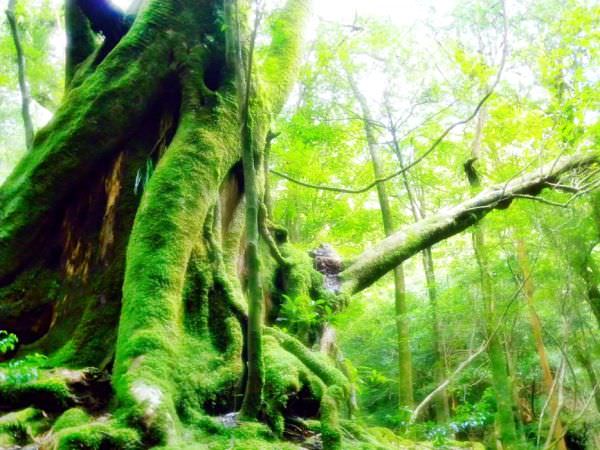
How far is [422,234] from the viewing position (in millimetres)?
6781

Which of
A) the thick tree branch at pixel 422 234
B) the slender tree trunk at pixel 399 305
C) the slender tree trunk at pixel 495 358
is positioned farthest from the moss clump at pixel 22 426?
the slender tree trunk at pixel 495 358

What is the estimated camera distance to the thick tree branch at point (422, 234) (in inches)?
247

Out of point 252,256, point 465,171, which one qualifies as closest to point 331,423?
point 252,256

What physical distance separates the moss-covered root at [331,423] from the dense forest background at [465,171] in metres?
2.37

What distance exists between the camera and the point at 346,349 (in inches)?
771

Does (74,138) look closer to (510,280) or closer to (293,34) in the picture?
(293,34)

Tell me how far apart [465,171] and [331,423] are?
25.8ft

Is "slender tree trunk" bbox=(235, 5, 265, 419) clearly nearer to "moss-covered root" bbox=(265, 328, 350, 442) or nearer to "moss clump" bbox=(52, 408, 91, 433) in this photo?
"moss-covered root" bbox=(265, 328, 350, 442)

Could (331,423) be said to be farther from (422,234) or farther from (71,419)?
(422,234)

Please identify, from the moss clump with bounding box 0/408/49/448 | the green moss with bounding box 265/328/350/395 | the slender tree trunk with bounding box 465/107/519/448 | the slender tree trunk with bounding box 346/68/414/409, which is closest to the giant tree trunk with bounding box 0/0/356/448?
the green moss with bounding box 265/328/350/395

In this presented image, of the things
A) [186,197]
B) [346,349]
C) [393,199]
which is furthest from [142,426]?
[346,349]

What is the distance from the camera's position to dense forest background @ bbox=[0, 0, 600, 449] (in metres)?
8.18

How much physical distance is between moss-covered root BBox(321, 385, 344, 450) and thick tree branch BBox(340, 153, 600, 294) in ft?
9.94

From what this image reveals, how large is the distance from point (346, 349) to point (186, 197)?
17.0 m
